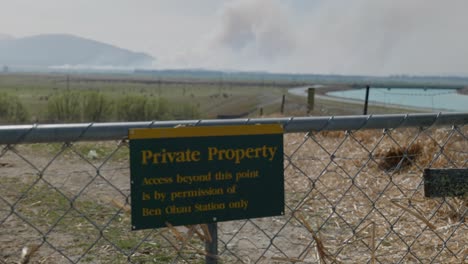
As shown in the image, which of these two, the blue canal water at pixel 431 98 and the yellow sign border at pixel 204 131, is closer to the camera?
the yellow sign border at pixel 204 131

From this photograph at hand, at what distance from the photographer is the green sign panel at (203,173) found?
1853mm

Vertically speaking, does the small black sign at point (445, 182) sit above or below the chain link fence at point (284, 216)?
above

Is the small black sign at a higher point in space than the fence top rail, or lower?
lower

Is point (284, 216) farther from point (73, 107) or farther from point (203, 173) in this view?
point (73, 107)

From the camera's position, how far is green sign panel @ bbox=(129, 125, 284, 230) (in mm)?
1853

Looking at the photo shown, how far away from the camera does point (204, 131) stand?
1908mm

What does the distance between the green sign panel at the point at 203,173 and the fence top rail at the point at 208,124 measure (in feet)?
0.28

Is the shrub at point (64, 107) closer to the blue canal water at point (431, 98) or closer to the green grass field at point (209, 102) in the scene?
the green grass field at point (209, 102)

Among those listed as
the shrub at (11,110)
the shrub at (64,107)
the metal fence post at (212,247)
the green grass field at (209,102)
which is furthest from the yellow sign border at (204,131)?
the shrub at (11,110)

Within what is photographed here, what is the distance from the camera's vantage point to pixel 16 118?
82.2 ft

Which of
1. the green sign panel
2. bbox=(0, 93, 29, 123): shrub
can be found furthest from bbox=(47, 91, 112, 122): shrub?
the green sign panel

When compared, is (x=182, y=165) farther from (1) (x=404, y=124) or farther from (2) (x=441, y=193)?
(2) (x=441, y=193)

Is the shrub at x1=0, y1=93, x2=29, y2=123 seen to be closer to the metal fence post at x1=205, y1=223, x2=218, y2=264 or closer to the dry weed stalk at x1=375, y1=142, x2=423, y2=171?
the dry weed stalk at x1=375, y1=142, x2=423, y2=171

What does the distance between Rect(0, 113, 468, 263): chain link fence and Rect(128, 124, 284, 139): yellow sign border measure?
0.07 metres
